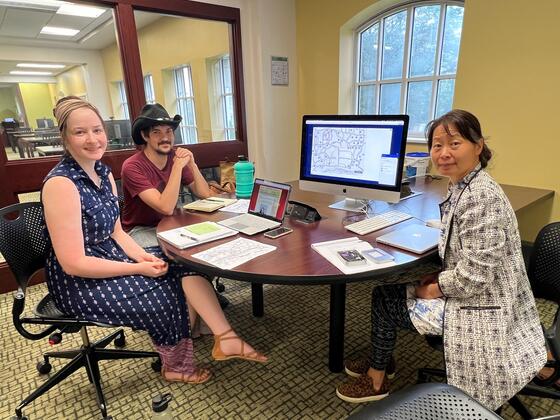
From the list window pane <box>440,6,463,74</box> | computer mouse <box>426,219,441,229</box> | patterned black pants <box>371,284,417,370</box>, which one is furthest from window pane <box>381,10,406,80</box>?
patterned black pants <box>371,284,417,370</box>

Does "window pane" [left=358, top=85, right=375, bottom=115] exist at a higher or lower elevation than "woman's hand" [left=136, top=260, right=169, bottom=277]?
higher

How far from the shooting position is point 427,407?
0.81 m

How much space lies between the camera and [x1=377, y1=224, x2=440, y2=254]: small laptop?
121cm

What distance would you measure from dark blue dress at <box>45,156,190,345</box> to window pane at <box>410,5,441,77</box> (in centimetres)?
270

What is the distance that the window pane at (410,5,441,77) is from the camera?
110 inches

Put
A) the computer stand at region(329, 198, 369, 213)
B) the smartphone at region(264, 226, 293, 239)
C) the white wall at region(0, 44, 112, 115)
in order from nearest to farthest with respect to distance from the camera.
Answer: the smartphone at region(264, 226, 293, 239), the computer stand at region(329, 198, 369, 213), the white wall at region(0, 44, 112, 115)

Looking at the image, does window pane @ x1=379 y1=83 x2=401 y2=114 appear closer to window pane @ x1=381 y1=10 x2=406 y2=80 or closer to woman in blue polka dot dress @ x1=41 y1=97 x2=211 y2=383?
window pane @ x1=381 y1=10 x2=406 y2=80

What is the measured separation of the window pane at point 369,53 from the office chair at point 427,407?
3.07m

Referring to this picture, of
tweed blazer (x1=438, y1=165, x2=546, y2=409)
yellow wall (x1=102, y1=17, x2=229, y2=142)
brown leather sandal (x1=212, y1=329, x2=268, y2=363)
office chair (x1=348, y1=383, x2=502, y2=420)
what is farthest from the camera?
yellow wall (x1=102, y1=17, x2=229, y2=142)

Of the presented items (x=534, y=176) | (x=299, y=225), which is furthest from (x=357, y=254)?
(x=534, y=176)

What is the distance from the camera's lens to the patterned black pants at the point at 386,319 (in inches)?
49.0

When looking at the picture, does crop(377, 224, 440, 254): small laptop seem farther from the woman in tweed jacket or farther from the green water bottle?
the green water bottle

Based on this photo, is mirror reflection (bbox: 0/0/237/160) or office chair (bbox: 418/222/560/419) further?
mirror reflection (bbox: 0/0/237/160)

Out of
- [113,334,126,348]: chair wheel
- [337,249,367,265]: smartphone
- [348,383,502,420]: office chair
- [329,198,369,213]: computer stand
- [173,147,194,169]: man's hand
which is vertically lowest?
[113,334,126,348]: chair wheel
